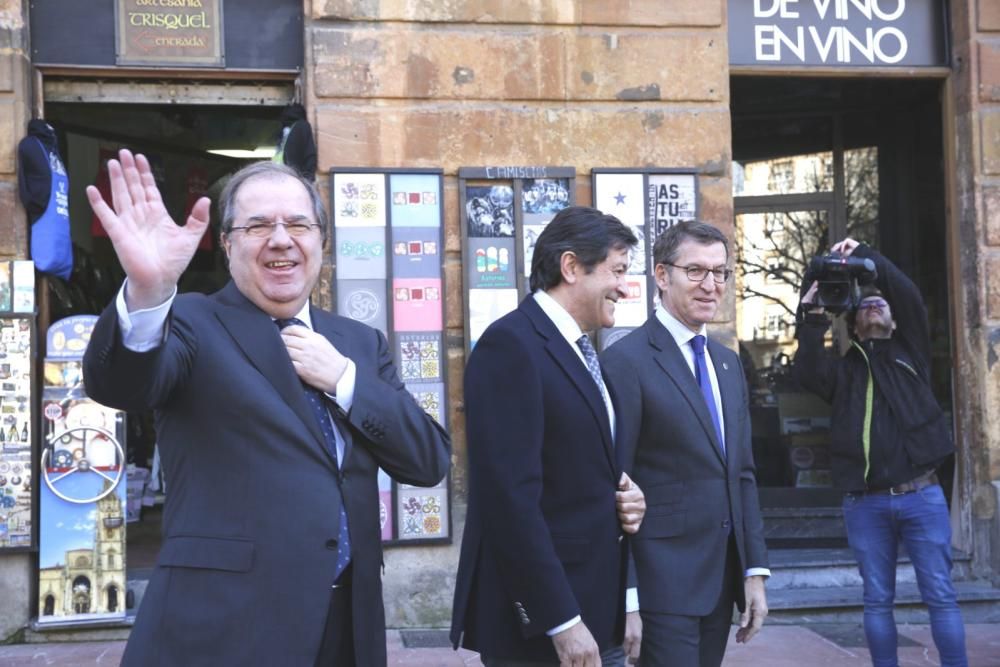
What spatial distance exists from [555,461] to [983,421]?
5210mm

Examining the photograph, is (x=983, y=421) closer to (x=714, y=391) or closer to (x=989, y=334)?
(x=989, y=334)

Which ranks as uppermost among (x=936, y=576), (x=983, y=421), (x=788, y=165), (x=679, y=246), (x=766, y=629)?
(x=788, y=165)

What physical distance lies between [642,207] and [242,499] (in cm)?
516

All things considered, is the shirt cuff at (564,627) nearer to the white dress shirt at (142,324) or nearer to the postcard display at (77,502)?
the white dress shirt at (142,324)

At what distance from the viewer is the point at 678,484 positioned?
3.91 m

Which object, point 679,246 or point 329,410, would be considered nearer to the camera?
point 329,410

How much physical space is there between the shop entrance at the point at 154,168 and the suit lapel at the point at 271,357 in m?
5.06

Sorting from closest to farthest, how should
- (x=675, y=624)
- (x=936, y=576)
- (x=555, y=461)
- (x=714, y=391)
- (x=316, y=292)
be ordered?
1. (x=555, y=461)
2. (x=675, y=624)
3. (x=714, y=391)
4. (x=936, y=576)
5. (x=316, y=292)

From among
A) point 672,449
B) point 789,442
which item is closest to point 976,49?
point 789,442

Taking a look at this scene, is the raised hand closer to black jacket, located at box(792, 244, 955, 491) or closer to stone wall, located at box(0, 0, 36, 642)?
black jacket, located at box(792, 244, 955, 491)

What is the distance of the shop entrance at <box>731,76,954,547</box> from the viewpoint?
9.53 m

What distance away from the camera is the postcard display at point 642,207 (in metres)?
7.22

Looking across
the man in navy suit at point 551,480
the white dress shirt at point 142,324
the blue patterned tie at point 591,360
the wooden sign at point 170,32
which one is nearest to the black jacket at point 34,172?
the wooden sign at point 170,32

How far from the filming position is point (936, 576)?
5.32 metres
